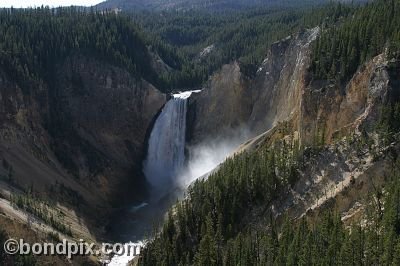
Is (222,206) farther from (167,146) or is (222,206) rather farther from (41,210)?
(167,146)

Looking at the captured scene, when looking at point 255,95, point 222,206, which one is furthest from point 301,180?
point 255,95

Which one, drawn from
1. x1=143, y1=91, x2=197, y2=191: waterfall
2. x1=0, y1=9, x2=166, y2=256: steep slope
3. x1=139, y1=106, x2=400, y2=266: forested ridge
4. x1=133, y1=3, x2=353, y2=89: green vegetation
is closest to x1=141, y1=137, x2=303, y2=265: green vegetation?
x1=139, y1=106, x2=400, y2=266: forested ridge

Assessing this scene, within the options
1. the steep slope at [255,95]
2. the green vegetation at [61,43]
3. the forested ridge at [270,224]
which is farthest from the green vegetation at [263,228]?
the green vegetation at [61,43]

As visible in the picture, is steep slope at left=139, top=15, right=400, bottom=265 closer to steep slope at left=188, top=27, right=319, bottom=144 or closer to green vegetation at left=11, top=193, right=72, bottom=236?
steep slope at left=188, top=27, right=319, bottom=144

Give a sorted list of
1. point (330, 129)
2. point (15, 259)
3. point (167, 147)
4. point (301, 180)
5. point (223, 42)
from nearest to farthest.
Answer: point (301, 180), point (15, 259), point (330, 129), point (167, 147), point (223, 42)

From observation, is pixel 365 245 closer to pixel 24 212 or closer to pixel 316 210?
pixel 316 210

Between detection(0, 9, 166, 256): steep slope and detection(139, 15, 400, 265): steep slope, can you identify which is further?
detection(0, 9, 166, 256): steep slope

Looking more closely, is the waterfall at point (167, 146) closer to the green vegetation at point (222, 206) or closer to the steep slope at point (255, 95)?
the steep slope at point (255, 95)
